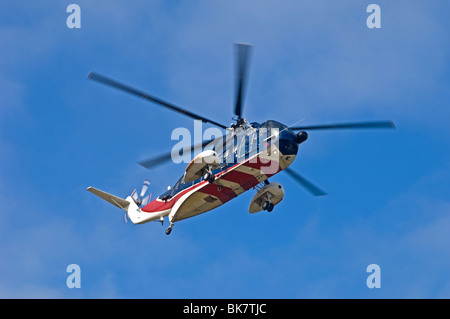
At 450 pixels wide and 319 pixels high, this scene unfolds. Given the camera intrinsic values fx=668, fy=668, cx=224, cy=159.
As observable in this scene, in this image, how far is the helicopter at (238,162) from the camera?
41406 mm

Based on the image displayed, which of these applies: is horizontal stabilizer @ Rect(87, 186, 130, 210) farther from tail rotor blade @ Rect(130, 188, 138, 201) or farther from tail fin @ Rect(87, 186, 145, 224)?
tail rotor blade @ Rect(130, 188, 138, 201)

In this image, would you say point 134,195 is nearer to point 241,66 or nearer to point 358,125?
point 241,66

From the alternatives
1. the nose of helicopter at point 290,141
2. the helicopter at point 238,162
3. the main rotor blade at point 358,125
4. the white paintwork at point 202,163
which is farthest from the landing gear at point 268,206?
the main rotor blade at point 358,125

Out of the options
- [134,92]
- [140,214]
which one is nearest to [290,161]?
[134,92]

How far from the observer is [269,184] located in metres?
47.7

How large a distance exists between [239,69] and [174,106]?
5.17 meters

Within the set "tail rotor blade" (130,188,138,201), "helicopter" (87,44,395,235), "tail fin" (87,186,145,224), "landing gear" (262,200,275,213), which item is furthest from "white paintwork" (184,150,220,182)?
"tail rotor blade" (130,188,138,201)

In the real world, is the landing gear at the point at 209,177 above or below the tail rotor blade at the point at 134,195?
below

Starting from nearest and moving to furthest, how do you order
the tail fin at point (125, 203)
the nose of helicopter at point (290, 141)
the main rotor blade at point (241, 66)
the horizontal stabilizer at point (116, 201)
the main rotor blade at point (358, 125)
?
the main rotor blade at point (241, 66)
the main rotor blade at point (358, 125)
the nose of helicopter at point (290, 141)
the tail fin at point (125, 203)
the horizontal stabilizer at point (116, 201)

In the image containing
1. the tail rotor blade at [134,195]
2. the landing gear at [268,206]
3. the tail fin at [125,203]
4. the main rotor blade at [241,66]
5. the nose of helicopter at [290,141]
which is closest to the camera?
the main rotor blade at [241,66]

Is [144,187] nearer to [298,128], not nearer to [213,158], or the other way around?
[213,158]

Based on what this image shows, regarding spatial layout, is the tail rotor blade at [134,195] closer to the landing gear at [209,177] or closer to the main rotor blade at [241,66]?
the landing gear at [209,177]

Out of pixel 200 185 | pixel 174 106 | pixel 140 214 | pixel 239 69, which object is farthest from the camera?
pixel 140 214
